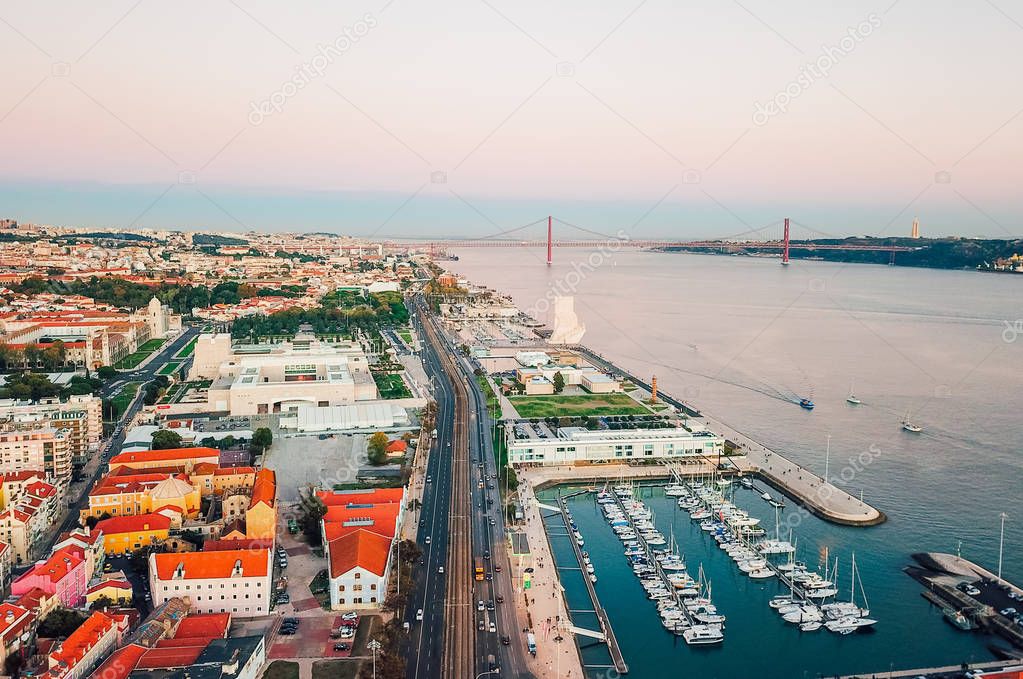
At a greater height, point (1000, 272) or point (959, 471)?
point (1000, 272)

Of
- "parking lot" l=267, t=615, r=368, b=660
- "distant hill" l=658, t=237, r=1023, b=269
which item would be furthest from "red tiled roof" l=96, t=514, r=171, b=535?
"distant hill" l=658, t=237, r=1023, b=269

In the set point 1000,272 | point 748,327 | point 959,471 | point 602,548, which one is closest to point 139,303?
point 748,327

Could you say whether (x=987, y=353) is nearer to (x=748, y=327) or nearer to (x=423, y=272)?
(x=748, y=327)

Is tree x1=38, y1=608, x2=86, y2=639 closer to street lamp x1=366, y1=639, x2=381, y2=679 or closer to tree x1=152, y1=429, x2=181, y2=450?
street lamp x1=366, y1=639, x2=381, y2=679

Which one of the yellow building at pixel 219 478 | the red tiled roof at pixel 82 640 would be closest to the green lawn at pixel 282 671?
the red tiled roof at pixel 82 640

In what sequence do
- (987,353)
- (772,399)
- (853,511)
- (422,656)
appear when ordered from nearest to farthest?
(422,656) < (853,511) < (772,399) < (987,353)

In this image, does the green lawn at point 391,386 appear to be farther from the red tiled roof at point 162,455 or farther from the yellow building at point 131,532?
the yellow building at point 131,532

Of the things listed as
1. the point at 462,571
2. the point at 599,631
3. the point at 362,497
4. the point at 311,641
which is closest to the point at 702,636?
the point at 599,631
